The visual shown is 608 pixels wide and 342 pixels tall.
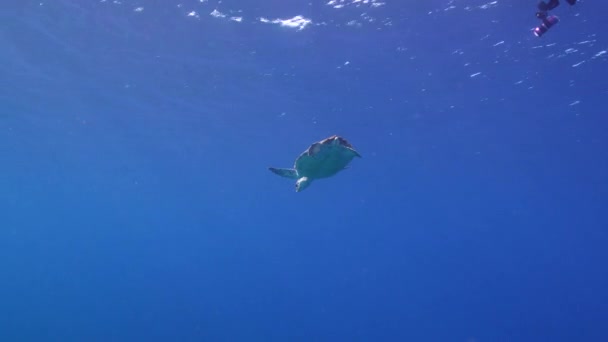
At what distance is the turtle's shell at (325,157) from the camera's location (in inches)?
233

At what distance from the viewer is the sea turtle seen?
594cm

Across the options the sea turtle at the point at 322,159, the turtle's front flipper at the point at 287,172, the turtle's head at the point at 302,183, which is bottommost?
the turtle's head at the point at 302,183

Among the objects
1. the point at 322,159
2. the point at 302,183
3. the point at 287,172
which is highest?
the point at 322,159

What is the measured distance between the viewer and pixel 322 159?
6.34 m

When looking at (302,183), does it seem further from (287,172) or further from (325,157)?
(325,157)

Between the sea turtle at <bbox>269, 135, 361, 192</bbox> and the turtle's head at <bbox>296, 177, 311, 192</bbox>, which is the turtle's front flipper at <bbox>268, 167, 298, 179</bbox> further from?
the turtle's head at <bbox>296, 177, 311, 192</bbox>

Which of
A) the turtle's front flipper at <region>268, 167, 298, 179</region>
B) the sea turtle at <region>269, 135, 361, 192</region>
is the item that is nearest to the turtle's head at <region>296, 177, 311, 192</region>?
the sea turtle at <region>269, 135, 361, 192</region>

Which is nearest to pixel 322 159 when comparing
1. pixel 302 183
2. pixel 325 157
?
pixel 325 157

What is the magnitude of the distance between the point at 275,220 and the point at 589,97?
70005 millimetres

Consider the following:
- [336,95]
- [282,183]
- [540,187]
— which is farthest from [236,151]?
[540,187]

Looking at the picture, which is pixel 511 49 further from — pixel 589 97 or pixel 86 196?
pixel 86 196

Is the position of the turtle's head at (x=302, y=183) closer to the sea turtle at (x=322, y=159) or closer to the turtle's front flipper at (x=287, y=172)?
the sea turtle at (x=322, y=159)

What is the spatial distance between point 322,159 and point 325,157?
3.6 inches

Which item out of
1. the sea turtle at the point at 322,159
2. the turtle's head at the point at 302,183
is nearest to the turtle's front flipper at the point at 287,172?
the sea turtle at the point at 322,159
